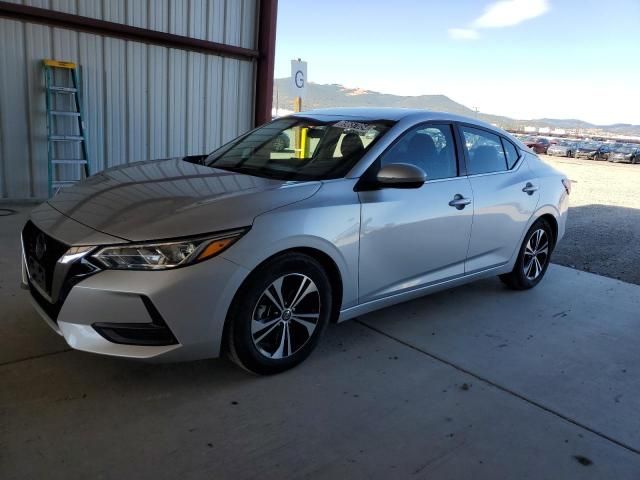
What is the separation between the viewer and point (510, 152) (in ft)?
15.5

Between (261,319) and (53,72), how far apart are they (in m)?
6.19

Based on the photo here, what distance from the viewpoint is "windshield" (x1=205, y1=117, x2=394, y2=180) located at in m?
3.52

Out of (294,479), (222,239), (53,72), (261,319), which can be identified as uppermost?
(53,72)

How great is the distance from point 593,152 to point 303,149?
41995 millimetres

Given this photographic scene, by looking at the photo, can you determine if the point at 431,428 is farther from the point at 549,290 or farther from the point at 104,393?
the point at 549,290

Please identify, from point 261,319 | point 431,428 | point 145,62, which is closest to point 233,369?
point 261,319

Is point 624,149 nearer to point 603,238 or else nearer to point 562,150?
point 562,150

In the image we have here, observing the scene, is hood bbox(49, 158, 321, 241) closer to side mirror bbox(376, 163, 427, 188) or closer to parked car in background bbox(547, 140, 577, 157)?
side mirror bbox(376, 163, 427, 188)

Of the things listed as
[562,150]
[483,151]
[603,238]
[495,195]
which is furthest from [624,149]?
[495,195]

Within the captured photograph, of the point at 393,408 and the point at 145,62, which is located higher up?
the point at 145,62

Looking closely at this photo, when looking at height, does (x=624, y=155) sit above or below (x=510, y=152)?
below

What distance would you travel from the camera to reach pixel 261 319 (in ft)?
9.86

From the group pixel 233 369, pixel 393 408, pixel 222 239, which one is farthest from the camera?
pixel 233 369

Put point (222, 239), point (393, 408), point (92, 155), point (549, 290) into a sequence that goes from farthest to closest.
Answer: point (92, 155) < point (549, 290) < point (393, 408) < point (222, 239)
